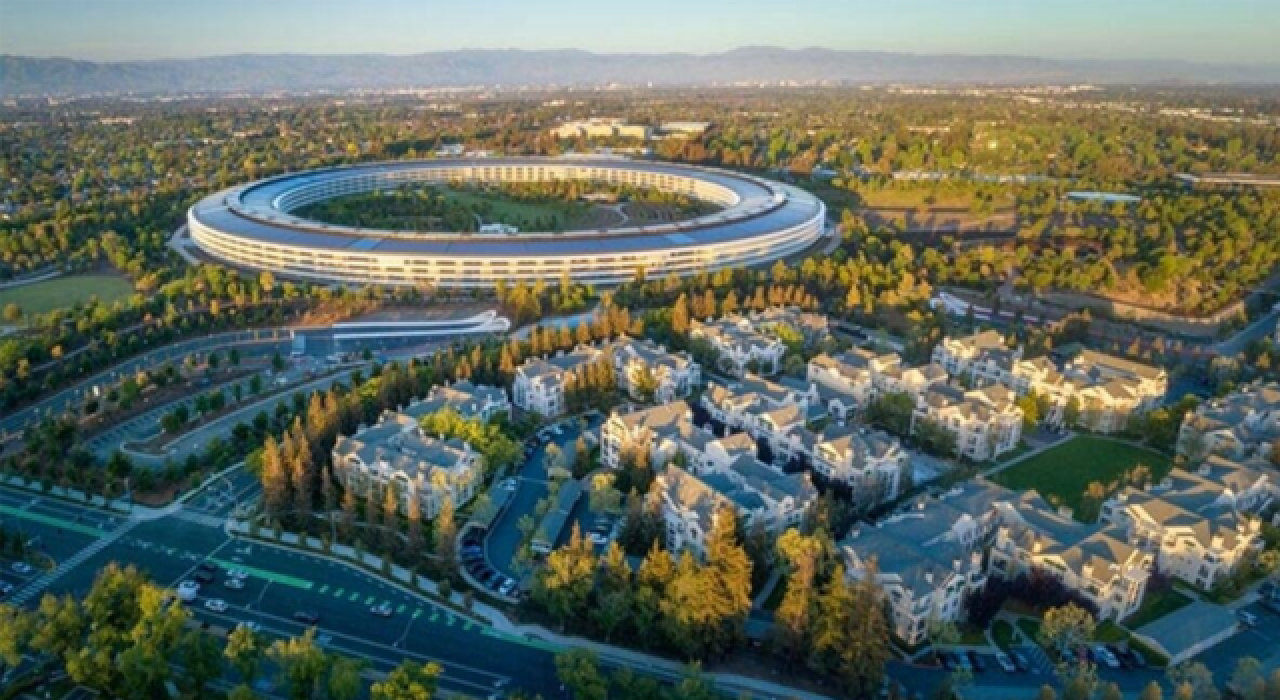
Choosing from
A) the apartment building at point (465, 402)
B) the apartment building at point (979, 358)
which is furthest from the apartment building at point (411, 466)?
the apartment building at point (979, 358)

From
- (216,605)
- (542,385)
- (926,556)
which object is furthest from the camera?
(542,385)

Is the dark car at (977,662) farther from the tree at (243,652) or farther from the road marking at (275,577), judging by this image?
the road marking at (275,577)

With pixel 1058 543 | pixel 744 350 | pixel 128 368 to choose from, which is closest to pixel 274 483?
pixel 128 368

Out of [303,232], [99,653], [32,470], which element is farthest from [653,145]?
[99,653]

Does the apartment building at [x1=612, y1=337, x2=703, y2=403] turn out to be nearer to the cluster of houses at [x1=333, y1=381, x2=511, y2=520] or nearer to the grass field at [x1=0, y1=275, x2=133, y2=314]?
the cluster of houses at [x1=333, y1=381, x2=511, y2=520]

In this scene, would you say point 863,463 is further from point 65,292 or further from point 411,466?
point 65,292

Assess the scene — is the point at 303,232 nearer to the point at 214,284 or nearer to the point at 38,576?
the point at 214,284

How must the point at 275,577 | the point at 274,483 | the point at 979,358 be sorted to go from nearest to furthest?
the point at 275,577 < the point at 274,483 < the point at 979,358
